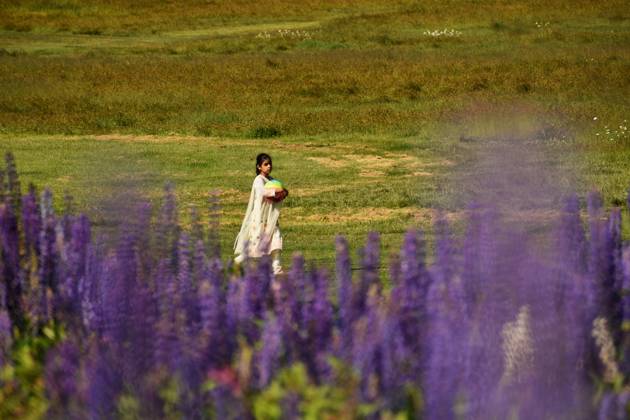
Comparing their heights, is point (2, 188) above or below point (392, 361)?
above

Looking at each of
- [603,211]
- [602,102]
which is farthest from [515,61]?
[603,211]

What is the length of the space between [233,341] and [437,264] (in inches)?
32.2

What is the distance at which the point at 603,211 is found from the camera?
547 inches

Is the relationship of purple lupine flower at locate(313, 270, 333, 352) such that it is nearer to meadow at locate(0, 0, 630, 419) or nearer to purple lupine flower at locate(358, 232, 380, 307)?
meadow at locate(0, 0, 630, 419)

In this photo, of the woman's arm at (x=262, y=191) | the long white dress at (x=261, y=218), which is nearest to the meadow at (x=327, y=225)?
the long white dress at (x=261, y=218)

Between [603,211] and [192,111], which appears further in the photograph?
[192,111]

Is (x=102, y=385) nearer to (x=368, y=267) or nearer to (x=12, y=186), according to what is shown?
(x=368, y=267)

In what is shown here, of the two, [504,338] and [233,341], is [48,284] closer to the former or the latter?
[233,341]

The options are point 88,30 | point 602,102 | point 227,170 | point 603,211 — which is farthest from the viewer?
point 88,30

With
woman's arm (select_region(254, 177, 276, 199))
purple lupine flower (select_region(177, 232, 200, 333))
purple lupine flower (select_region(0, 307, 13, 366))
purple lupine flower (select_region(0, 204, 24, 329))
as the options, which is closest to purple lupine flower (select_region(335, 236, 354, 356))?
purple lupine flower (select_region(177, 232, 200, 333))

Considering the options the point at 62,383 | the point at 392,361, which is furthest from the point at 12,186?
the point at 392,361

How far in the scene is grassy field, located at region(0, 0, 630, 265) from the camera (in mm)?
15281

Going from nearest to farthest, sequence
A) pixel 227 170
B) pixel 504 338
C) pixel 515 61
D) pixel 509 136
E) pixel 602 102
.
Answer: pixel 504 338 → pixel 227 170 → pixel 509 136 → pixel 602 102 → pixel 515 61

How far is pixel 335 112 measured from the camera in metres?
25.6
